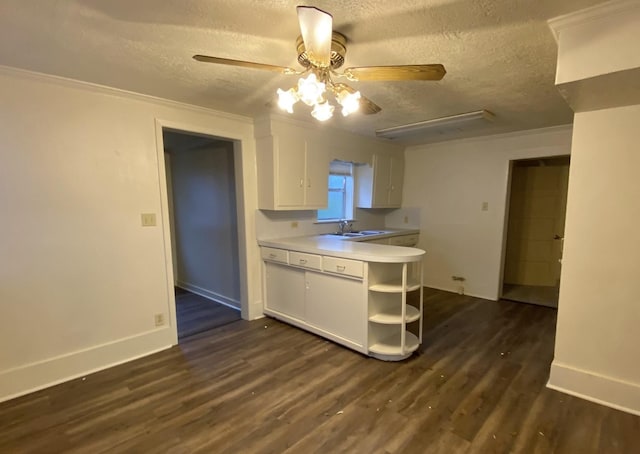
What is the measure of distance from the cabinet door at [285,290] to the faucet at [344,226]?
3.80 ft

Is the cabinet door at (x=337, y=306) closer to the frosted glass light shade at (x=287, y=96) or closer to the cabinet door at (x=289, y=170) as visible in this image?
the cabinet door at (x=289, y=170)

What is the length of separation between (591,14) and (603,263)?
149cm

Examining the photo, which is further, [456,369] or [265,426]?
[456,369]

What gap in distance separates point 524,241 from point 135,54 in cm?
548

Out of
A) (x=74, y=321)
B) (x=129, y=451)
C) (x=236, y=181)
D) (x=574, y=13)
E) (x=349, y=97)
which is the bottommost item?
(x=129, y=451)

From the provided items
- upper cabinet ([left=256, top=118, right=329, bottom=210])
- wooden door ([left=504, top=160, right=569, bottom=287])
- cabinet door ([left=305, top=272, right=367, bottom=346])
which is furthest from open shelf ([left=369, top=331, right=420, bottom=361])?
wooden door ([left=504, top=160, right=569, bottom=287])

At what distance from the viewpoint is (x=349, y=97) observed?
160 cm

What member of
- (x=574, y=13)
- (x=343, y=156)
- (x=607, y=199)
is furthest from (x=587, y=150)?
(x=343, y=156)

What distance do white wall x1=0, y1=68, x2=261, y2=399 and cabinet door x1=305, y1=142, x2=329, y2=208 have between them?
1.20 metres

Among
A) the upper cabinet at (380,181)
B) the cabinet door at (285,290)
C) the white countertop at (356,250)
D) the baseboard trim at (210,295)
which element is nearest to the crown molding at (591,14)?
the white countertop at (356,250)

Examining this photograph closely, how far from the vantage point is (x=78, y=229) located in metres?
2.33

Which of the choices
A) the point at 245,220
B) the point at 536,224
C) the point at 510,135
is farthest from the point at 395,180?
the point at 245,220

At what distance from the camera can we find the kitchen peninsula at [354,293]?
2.56m

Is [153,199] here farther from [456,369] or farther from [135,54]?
[456,369]
